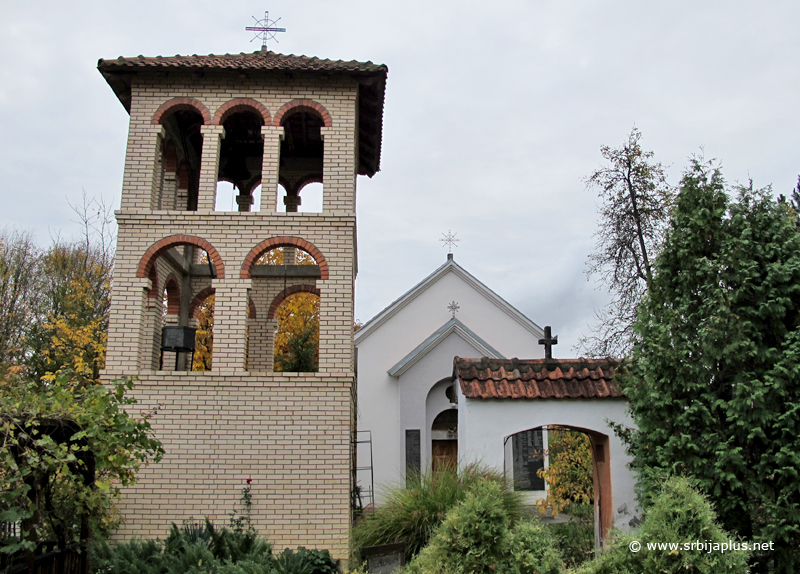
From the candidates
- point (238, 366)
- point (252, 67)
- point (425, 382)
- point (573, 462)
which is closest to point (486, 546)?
point (238, 366)

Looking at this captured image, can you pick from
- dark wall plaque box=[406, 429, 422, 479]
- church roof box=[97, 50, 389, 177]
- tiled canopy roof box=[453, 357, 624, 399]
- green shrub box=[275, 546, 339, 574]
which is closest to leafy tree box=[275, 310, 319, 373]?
dark wall plaque box=[406, 429, 422, 479]

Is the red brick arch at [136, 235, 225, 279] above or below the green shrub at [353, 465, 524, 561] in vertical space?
above

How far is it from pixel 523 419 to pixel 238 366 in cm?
432

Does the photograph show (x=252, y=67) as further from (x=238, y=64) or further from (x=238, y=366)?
(x=238, y=366)

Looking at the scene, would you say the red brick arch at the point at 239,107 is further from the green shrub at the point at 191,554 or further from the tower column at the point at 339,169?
the green shrub at the point at 191,554

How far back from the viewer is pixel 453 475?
A: 863cm

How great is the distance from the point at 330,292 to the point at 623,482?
513 cm

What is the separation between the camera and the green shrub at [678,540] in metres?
5.23

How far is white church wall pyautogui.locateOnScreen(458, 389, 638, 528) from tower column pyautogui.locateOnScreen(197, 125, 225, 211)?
207 inches

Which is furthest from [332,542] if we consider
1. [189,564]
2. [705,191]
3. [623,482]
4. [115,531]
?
[705,191]

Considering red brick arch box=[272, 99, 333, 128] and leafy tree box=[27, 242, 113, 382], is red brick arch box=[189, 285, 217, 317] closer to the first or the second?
red brick arch box=[272, 99, 333, 128]

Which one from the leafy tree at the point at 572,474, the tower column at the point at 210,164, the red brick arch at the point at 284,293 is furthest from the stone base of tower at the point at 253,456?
the leafy tree at the point at 572,474

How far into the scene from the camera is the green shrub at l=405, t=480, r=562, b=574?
5.78 m

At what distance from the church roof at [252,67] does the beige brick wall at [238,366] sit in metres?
0.24
